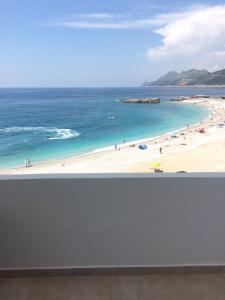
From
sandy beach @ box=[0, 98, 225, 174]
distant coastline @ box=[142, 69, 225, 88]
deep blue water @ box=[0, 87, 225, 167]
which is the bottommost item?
sandy beach @ box=[0, 98, 225, 174]

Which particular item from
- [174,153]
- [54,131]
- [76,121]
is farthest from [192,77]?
[76,121]

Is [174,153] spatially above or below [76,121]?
below

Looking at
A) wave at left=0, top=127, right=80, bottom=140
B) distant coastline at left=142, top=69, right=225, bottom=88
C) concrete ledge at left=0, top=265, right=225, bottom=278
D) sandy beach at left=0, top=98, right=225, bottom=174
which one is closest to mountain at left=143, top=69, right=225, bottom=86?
distant coastline at left=142, top=69, right=225, bottom=88

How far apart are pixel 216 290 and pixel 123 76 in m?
1.99

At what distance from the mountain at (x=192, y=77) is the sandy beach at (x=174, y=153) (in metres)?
3.21

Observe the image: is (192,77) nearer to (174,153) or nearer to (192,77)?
(192,77)

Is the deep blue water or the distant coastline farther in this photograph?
A: the deep blue water

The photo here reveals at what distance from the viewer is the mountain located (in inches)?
145

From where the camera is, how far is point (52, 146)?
1052cm

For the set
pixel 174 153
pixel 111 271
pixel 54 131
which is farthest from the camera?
pixel 54 131

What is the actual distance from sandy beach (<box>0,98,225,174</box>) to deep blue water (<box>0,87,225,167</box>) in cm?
86

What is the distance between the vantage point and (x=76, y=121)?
14.8m

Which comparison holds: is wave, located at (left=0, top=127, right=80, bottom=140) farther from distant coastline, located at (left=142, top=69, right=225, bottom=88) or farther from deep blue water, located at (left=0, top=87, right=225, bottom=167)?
distant coastline, located at (left=142, top=69, right=225, bottom=88)

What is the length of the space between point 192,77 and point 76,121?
10688 mm
